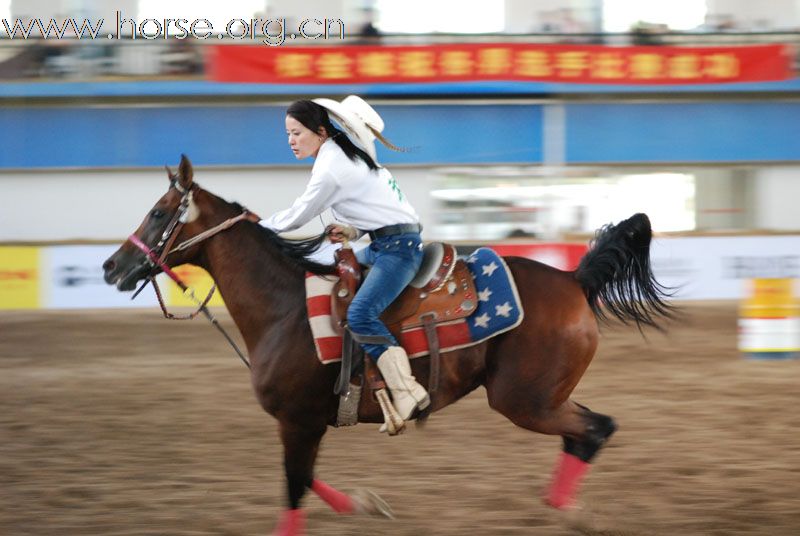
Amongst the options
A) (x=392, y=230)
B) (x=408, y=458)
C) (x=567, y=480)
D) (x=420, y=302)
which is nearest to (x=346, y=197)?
(x=392, y=230)

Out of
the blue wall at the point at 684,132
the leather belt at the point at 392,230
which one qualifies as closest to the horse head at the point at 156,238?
the leather belt at the point at 392,230

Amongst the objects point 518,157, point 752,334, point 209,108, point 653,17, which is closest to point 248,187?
point 209,108

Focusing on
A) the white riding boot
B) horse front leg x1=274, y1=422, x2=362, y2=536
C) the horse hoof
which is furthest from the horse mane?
the horse hoof

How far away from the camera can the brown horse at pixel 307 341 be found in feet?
15.6

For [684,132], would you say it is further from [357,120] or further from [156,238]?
[156,238]

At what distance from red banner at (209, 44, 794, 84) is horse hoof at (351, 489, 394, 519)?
41.3ft

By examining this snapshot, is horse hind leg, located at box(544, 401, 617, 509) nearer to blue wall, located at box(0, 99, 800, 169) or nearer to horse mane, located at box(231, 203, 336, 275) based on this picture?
horse mane, located at box(231, 203, 336, 275)

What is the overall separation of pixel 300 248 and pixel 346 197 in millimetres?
424

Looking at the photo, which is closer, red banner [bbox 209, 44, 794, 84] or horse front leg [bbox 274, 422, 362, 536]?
horse front leg [bbox 274, 422, 362, 536]

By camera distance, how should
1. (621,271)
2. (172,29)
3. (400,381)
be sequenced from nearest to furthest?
(400,381), (621,271), (172,29)

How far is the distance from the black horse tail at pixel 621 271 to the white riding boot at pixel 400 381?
1.08 m

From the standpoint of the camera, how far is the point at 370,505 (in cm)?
519

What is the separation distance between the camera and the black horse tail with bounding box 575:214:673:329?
509cm

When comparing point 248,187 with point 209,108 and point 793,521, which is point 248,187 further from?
point 793,521
